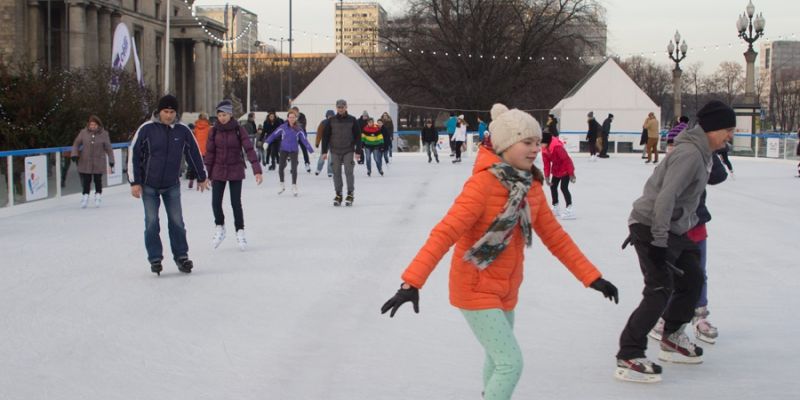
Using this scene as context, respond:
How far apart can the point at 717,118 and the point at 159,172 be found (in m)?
5.09

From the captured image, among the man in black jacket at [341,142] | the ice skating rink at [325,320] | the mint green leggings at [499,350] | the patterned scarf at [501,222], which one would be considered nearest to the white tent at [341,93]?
the man in black jacket at [341,142]

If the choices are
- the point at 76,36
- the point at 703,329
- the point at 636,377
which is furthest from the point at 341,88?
the point at 636,377

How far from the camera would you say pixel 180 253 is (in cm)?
866

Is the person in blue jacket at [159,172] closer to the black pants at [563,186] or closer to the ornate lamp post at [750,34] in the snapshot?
the black pants at [563,186]

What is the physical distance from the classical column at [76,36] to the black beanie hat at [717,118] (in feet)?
180

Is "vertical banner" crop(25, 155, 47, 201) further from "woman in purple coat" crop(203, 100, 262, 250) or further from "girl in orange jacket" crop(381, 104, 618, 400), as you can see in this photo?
"girl in orange jacket" crop(381, 104, 618, 400)

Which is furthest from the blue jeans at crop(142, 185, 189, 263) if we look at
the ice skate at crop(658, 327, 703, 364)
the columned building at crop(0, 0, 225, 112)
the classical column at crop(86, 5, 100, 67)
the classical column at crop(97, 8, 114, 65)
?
the classical column at crop(97, 8, 114, 65)

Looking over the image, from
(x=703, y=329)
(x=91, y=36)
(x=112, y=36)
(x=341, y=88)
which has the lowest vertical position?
(x=703, y=329)

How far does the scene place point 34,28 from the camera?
184ft

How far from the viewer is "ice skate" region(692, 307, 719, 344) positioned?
5.85 meters

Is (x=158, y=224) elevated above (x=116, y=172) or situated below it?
above

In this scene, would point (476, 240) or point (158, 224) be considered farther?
point (158, 224)

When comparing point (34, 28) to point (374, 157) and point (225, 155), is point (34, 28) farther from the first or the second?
point (225, 155)

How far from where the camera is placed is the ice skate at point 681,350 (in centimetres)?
537
